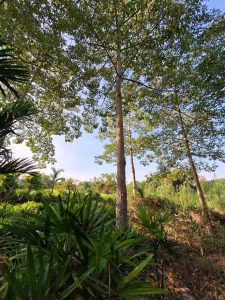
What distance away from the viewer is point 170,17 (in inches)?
283

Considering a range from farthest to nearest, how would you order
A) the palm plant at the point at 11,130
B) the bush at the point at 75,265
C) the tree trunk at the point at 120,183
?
the tree trunk at the point at 120,183
the palm plant at the point at 11,130
the bush at the point at 75,265

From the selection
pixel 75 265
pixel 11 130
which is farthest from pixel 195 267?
pixel 11 130

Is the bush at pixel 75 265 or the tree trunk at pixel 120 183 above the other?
the tree trunk at pixel 120 183

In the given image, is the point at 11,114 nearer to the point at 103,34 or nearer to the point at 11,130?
the point at 11,130

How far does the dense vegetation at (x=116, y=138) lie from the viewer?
254 centimetres

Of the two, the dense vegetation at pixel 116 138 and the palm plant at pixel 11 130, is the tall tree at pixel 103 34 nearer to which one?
the dense vegetation at pixel 116 138

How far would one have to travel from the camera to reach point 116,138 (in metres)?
8.55

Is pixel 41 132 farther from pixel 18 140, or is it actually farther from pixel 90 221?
pixel 90 221

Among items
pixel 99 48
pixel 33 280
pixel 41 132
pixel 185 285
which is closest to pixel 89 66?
pixel 99 48

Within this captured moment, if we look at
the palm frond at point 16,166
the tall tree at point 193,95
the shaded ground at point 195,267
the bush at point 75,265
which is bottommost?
the shaded ground at point 195,267

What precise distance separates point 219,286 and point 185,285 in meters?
0.88

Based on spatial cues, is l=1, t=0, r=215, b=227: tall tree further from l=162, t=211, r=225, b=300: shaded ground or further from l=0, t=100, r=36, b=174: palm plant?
l=0, t=100, r=36, b=174: palm plant

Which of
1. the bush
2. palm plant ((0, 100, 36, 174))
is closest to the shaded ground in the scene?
the bush

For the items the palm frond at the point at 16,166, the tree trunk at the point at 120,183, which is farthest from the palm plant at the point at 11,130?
the tree trunk at the point at 120,183
